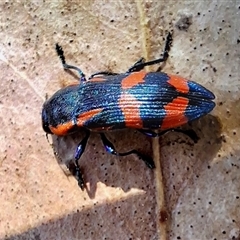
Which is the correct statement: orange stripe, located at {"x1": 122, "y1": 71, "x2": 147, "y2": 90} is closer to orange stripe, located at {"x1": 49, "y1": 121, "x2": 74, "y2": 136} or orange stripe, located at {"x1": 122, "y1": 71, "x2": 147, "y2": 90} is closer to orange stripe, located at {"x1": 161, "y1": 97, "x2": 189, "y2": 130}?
orange stripe, located at {"x1": 161, "y1": 97, "x2": 189, "y2": 130}

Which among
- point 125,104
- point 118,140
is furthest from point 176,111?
point 118,140

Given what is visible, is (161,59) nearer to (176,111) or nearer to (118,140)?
(176,111)

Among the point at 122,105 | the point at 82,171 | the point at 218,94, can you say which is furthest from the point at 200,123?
the point at 82,171

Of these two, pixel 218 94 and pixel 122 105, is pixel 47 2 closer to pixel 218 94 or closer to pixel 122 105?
pixel 122 105

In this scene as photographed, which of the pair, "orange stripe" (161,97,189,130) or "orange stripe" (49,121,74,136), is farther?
"orange stripe" (49,121,74,136)

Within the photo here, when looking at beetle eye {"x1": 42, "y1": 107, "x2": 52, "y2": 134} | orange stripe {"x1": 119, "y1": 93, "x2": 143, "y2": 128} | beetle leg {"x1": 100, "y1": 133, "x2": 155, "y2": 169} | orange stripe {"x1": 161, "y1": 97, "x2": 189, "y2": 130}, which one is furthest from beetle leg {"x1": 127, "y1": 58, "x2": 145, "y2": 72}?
beetle eye {"x1": 42, "y1": 107, "x2": 52, "y2": 134}

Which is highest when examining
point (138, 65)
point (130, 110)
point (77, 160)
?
point (138, 65)

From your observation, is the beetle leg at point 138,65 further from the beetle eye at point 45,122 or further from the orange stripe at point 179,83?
the beetle eye at point 45,122

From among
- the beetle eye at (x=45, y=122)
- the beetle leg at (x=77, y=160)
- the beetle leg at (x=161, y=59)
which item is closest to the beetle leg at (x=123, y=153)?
the beetle leg at (x=77, y=160)

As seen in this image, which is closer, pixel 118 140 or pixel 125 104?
pixel 125 104
